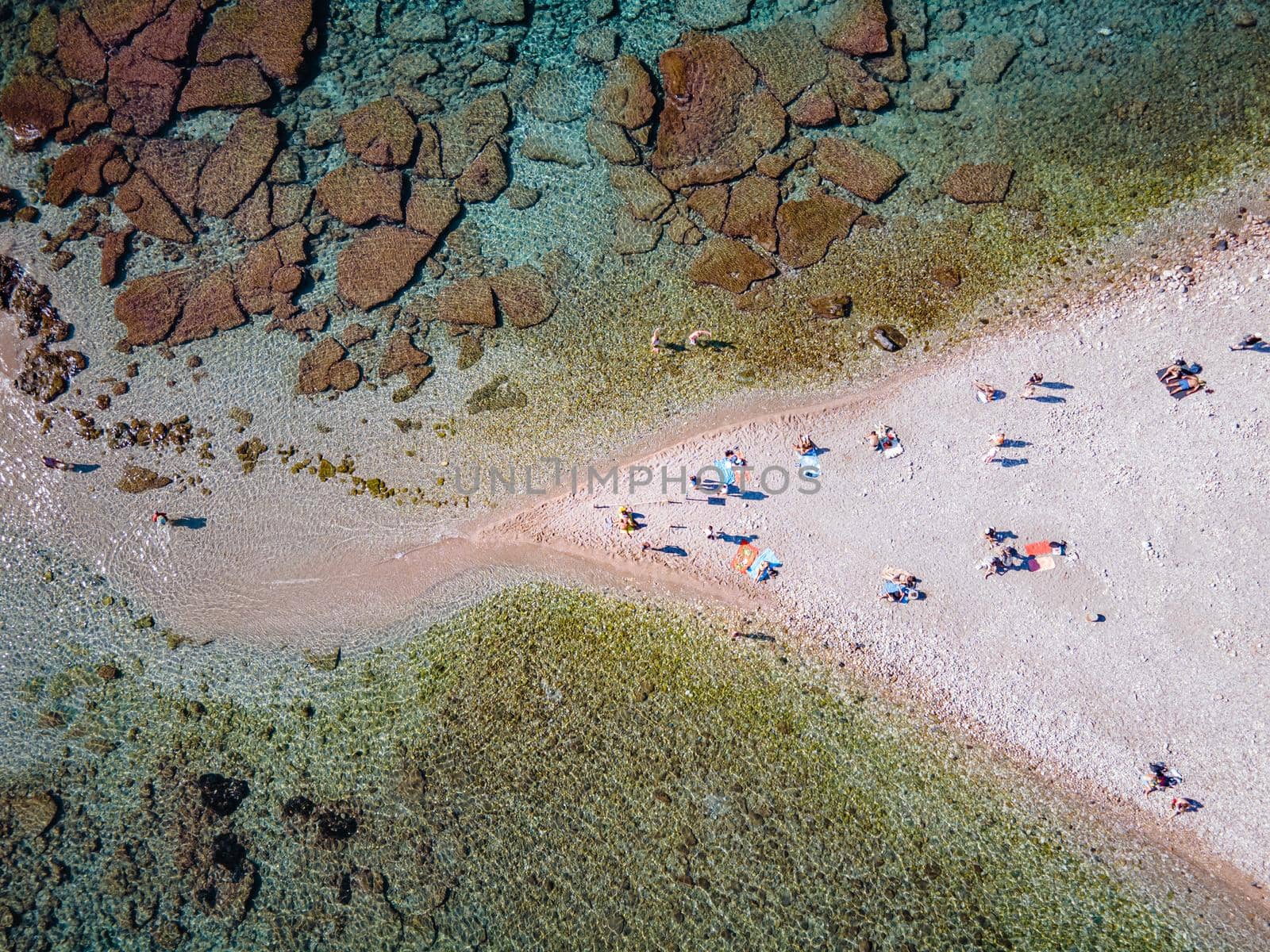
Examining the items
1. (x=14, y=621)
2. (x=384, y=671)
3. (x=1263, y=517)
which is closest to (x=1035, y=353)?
Answer: (x=1263, y=517)

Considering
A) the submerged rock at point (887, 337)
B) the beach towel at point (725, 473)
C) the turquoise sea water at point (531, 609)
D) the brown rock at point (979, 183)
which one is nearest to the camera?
the turquoise sea water at point (531, 609)

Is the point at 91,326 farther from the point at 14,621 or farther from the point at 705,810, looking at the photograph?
the point at 705,810

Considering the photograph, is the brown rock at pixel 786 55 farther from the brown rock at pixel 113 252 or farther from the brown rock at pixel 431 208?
the brown rock at pixel 113 252

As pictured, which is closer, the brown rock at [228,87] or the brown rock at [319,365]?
the brown rock at [319,365]

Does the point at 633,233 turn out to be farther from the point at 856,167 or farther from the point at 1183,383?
the point at 1183,383

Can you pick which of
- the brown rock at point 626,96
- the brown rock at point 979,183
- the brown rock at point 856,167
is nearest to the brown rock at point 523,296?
the brown rock at point 626,96

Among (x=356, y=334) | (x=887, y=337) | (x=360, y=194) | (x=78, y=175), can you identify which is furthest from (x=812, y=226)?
(x=78, y=175)
